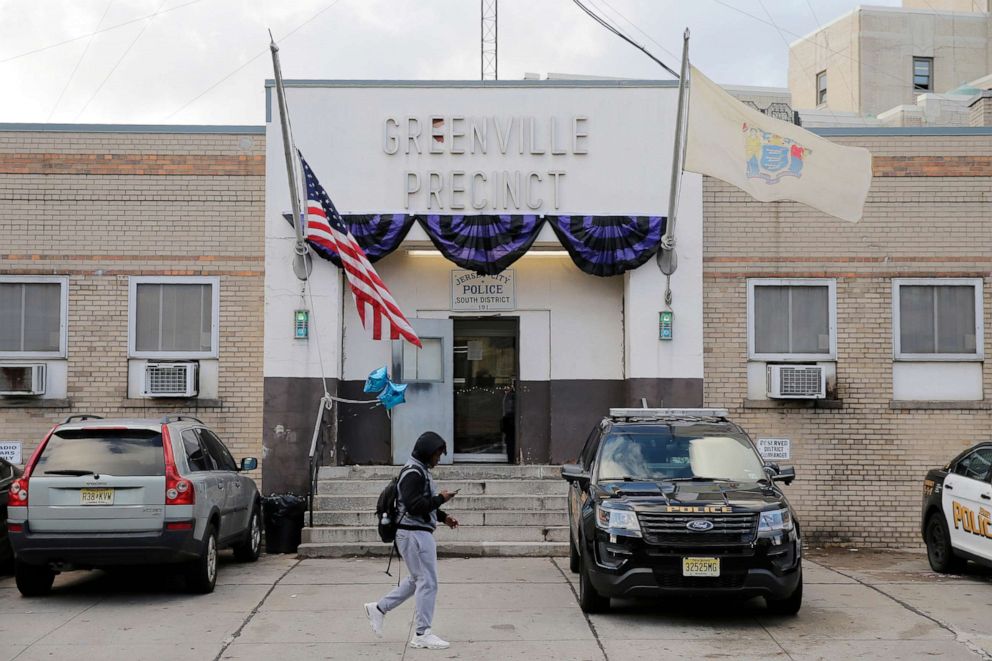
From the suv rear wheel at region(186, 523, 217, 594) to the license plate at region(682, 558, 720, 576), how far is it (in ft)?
15.2

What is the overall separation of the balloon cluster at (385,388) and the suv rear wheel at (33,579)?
5.64 m

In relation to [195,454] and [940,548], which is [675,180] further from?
[195,454]

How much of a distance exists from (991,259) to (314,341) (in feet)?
32.1

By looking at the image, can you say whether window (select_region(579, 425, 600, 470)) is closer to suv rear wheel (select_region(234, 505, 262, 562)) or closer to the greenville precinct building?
suv rear wheel (select_region(234, 505, 262, 562))

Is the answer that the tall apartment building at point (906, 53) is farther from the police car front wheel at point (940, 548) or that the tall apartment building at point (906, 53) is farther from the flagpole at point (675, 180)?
the police car front wheel at point (940, 548)

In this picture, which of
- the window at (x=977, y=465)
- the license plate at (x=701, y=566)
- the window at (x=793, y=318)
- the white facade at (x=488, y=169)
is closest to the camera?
the license plate at (x=701, y=566)

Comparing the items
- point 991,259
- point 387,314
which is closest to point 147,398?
point 387,314

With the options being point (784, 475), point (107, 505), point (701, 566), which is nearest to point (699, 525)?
point (701, 566)

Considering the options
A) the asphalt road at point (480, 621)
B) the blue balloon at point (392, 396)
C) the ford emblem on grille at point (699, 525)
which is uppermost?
the blue balloon at point (392, 396)

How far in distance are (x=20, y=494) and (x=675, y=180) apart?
8913mm

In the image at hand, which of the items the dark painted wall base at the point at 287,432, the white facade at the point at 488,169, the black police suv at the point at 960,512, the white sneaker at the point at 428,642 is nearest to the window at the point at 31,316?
A: the white facade at the point at 488,169

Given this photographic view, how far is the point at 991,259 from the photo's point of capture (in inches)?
664

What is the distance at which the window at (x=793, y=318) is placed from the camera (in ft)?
55.4

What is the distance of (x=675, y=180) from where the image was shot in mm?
15438
